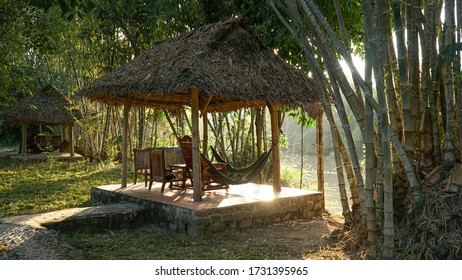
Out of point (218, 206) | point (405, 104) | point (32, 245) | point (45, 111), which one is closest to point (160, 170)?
point (218, 206)

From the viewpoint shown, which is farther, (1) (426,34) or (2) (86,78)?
(2) (86,78)

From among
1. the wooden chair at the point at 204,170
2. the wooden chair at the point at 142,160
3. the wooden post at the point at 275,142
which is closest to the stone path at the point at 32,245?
the wooden chair at the point at 204,170

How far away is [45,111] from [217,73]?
9.59 m

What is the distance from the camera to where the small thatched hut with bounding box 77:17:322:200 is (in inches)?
194

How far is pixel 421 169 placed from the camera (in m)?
4.02

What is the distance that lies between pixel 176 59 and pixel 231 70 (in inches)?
29.2

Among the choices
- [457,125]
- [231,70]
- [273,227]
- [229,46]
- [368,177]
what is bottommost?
[273,227]

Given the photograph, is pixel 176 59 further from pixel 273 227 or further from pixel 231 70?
pixel 273 227

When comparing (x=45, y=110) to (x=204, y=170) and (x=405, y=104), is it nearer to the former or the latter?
(x=204, y=170)

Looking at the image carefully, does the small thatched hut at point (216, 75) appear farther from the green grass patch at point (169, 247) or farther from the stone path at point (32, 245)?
the stone path at point (32, 245)

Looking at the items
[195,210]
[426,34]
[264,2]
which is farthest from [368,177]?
[264,2]

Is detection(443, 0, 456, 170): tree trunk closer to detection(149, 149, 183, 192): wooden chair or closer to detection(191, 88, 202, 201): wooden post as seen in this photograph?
detection(191, 88, 202, 201): wooden post

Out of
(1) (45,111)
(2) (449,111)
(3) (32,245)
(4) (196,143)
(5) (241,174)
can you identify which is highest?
(1) (45,111)

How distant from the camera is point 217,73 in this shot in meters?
5.02
